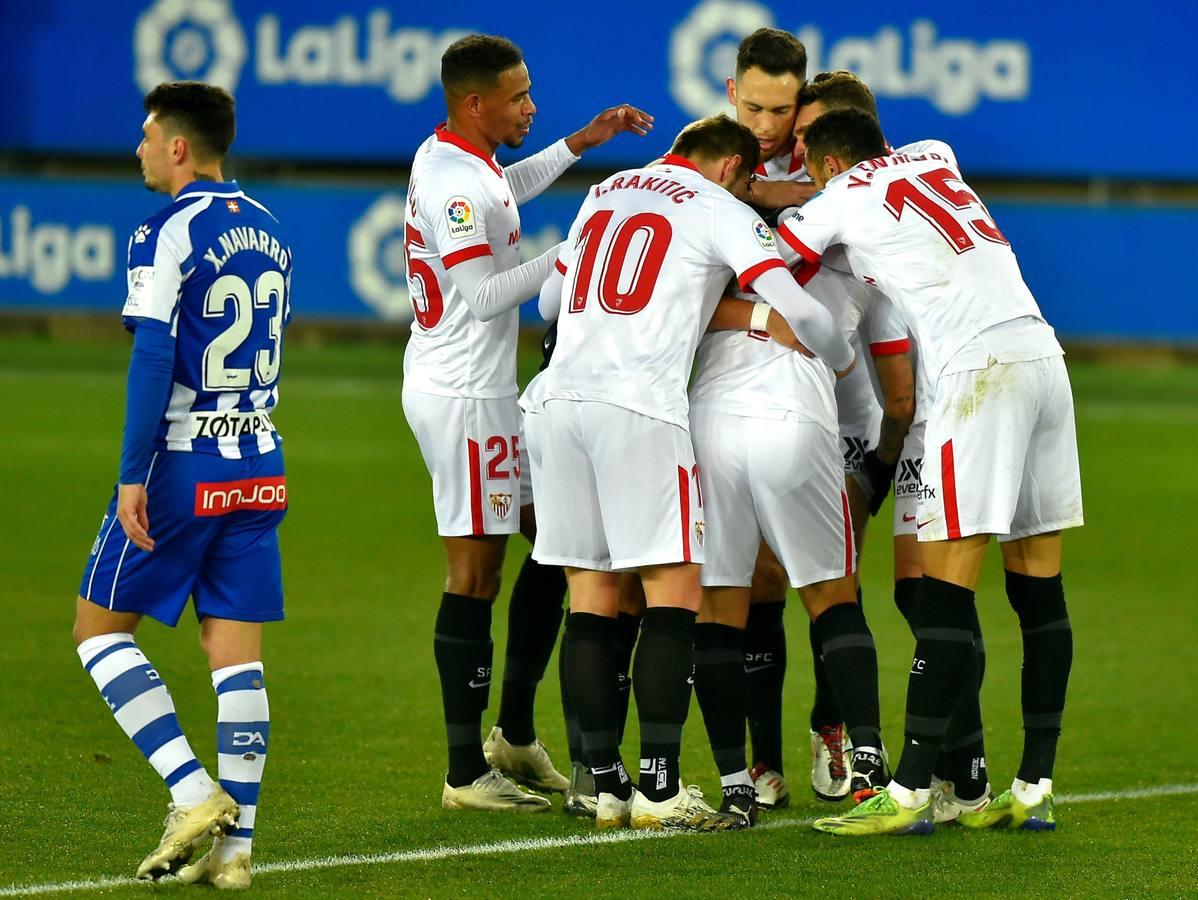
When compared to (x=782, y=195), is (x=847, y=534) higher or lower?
lower

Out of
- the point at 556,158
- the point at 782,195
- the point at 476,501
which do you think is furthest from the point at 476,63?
the point at 476,501

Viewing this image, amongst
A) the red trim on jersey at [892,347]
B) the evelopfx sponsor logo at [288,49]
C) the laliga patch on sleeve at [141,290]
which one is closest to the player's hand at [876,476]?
the red trim on jersey at [892,347]

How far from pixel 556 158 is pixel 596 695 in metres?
2.31

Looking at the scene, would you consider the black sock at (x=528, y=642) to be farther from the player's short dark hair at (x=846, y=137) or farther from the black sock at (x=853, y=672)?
the player's short dark hair at (x=846, y=137)

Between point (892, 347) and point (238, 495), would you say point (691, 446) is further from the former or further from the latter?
point (238, 495)

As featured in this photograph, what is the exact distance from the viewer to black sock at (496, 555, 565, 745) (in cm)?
615

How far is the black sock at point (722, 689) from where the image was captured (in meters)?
5.50

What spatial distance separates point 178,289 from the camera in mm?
4609

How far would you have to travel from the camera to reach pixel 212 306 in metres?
4.69

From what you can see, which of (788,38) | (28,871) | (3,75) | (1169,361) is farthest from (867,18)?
(28,871)

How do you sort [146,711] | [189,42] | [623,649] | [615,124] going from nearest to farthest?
[146,711]
[623,649]
[615,124]
[189,42]

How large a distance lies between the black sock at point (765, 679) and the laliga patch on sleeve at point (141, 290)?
2.32 m

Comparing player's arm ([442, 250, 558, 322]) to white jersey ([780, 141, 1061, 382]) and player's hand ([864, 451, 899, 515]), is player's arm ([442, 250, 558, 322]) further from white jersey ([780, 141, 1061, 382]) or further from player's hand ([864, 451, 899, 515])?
player's hand ([864, 451, 899, 515])

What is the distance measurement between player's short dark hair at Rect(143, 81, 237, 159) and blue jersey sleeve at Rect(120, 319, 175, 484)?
529mm
